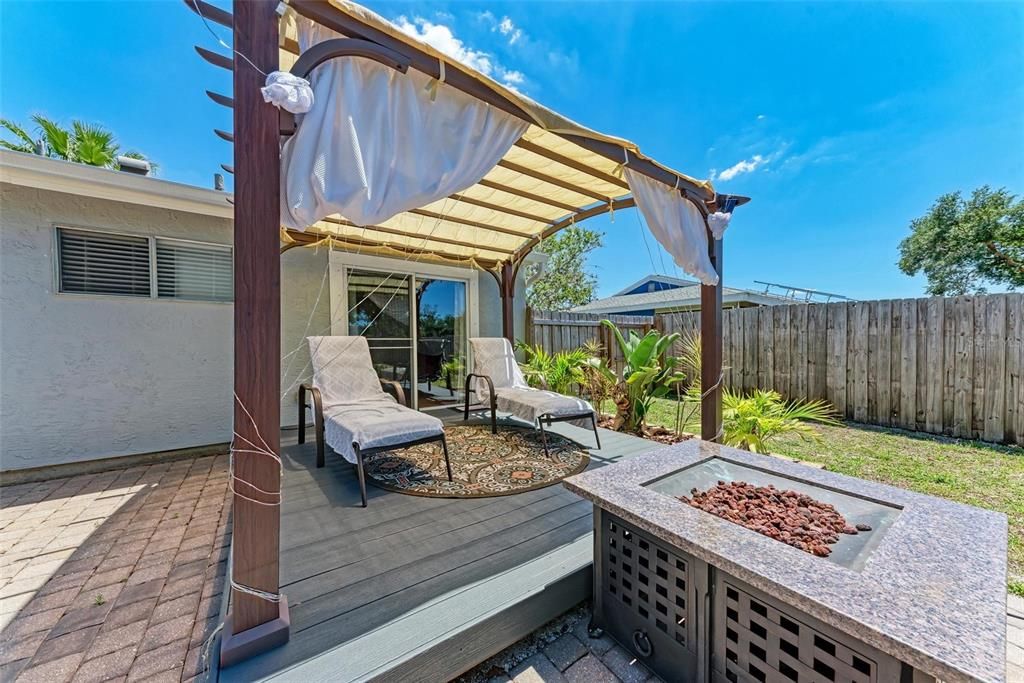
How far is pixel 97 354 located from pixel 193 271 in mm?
1272

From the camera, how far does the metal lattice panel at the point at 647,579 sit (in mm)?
1682

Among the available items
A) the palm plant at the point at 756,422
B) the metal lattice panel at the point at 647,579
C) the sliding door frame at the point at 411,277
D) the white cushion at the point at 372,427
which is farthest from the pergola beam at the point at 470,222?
the metal lattice panel at the point at 647,579

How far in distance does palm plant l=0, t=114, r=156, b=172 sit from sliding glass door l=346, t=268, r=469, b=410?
12.3ft

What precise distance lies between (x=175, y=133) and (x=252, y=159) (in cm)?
944

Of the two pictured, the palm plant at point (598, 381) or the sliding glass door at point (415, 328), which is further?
the sliding glass door at point (415, 328)

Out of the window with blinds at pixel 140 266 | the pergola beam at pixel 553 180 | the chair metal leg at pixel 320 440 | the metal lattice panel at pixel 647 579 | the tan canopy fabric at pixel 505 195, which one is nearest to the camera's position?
the metal lattice panel at pixel 647 579

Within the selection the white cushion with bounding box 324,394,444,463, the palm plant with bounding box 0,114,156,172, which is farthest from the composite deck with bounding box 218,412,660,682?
the palm plant with bounding box 0,114,156,172

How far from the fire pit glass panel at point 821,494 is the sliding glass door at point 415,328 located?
4.64 meters

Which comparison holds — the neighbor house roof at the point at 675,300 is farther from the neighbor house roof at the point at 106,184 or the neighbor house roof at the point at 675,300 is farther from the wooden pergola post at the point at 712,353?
the neighbor house roof at the point at 106,184

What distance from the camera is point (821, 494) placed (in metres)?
2.07

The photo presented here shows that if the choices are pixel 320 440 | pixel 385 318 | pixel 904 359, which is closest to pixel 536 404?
pixel 320 440

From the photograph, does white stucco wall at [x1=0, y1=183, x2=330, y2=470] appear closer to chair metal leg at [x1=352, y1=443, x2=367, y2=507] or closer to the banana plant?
chair metal leg at [x1=352, y1=443, x2=367, y2=507]

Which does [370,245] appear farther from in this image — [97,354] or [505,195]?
[97,354]

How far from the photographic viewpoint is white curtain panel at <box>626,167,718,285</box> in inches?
137
